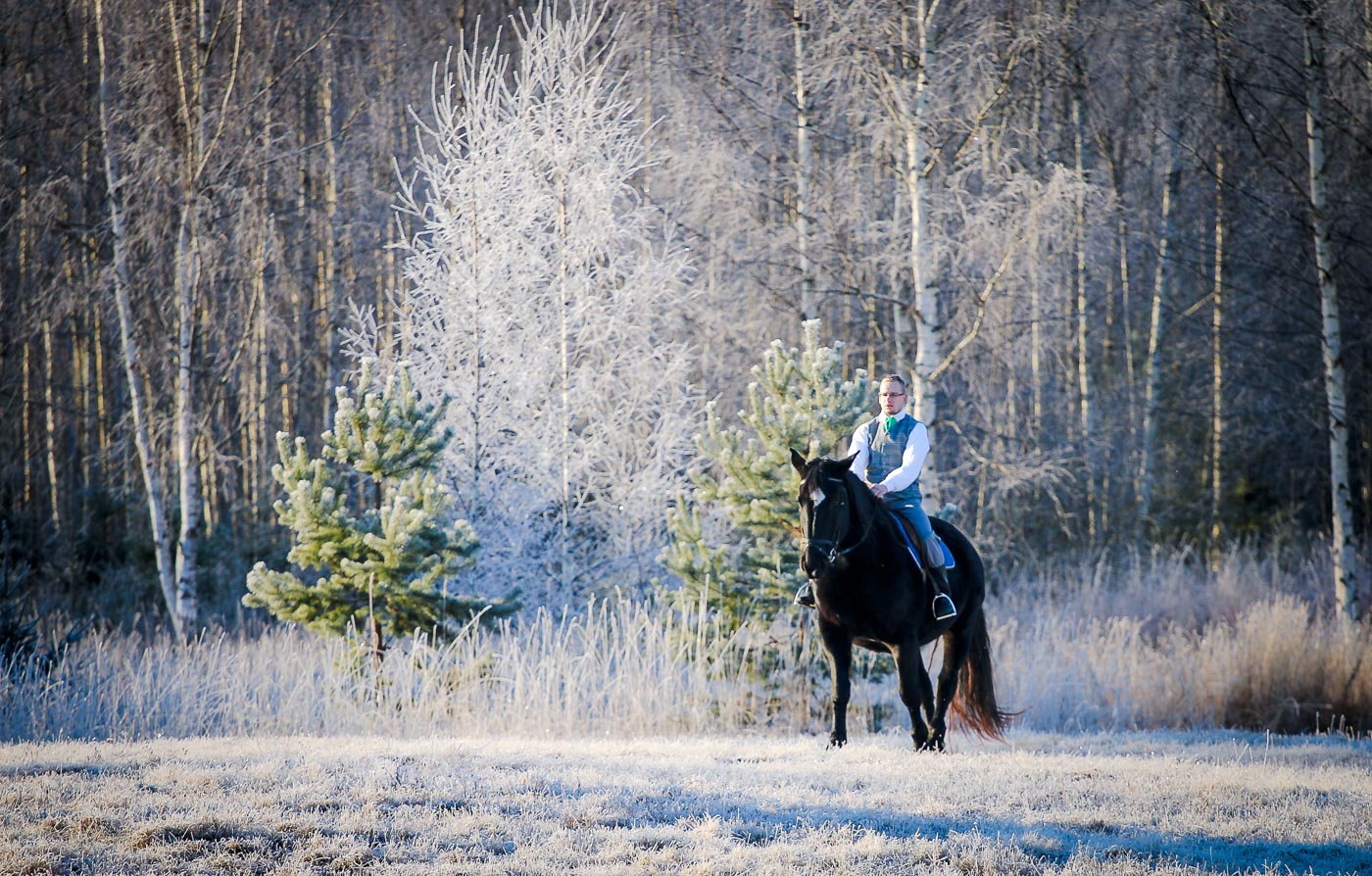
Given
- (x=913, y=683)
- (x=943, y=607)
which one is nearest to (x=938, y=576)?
(x=943, y=607)

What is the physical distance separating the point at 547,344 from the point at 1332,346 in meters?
9.33

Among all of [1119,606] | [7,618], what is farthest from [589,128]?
[1119,606]

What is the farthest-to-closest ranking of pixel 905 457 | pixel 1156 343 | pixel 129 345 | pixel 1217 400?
pixel 1217 400, pixel 1156 343, pixel 129 345, pixel 905 457

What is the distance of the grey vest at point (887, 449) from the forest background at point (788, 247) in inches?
93.0

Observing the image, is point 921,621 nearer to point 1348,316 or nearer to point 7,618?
point 7,618

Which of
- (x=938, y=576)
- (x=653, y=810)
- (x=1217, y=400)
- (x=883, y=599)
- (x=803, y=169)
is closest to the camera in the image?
(x=653, y=810)

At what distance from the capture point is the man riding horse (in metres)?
8.34

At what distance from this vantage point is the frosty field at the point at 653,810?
5.30 meters

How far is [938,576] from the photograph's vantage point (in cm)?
853

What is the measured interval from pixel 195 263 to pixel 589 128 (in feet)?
18.1

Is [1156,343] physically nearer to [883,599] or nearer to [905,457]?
[905,457]

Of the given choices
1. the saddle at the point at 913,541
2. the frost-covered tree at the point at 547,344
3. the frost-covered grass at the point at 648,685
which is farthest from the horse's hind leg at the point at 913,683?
the frost-covered tree at the point at 547,344

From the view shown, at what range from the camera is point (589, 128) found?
49.1 ft

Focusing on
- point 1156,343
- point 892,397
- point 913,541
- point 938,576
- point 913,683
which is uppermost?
point 1156,343
